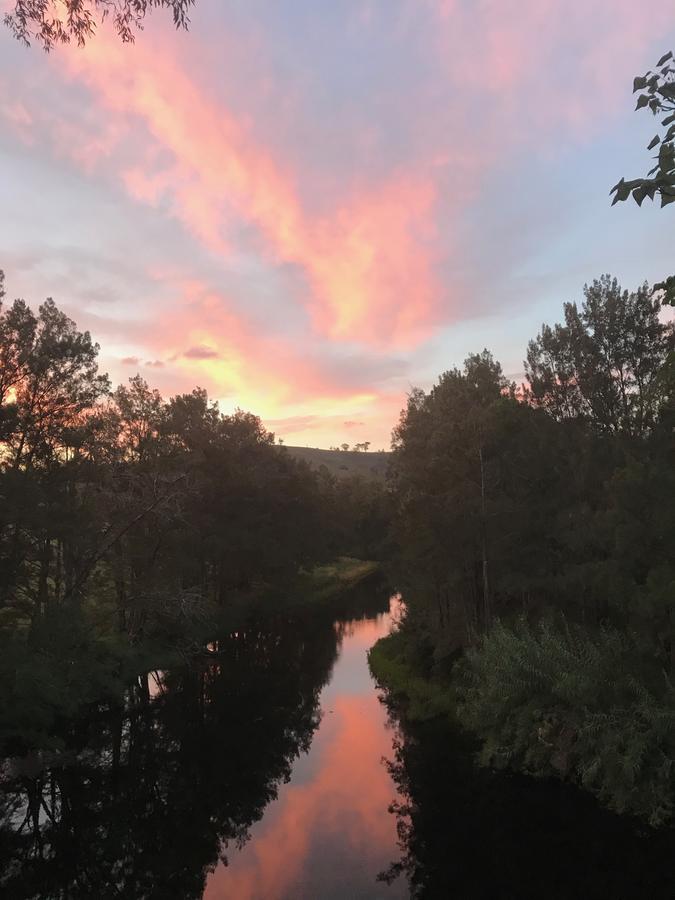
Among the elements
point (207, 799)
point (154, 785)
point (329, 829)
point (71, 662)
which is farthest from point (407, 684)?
point (71, 662)

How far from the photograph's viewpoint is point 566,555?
23750mm

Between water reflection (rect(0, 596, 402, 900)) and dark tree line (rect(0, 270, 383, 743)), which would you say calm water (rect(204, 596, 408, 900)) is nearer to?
water reflection (rect(0, 596, 402, 900))

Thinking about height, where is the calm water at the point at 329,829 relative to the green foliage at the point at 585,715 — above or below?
below

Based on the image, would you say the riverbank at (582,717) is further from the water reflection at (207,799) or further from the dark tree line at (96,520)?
the dark tree line at (96,520)

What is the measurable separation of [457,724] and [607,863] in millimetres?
9847

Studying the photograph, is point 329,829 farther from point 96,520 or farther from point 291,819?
point 96,520

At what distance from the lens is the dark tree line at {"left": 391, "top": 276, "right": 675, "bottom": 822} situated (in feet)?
55.1

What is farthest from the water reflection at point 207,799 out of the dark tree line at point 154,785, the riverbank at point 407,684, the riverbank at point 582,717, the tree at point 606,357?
the tree at point 606,357

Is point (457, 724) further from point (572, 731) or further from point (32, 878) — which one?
point (32, 878)

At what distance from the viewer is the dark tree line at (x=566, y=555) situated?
1678cm

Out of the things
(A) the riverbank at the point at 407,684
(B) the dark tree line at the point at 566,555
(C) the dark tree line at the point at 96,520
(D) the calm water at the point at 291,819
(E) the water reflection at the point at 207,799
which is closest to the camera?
(D) the calm water at the point at 291,819

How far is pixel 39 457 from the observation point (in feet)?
88.8

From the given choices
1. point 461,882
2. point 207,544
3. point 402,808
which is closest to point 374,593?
point 207,544

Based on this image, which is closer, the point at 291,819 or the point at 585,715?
the point at 585,715
